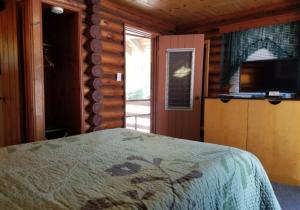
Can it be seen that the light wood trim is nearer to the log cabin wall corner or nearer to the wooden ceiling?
the wooden ceiling

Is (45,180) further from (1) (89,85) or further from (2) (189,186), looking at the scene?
(1) (89,85)

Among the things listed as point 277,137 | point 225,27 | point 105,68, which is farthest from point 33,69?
point 225,27

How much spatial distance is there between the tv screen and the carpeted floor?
1246 millimetres

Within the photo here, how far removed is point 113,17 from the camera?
3.27 m

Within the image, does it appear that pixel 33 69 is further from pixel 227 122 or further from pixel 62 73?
pixel 227 122

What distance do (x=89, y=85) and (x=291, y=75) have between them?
269 cm

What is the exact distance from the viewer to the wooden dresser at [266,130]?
2.70m

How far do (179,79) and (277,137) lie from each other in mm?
1857

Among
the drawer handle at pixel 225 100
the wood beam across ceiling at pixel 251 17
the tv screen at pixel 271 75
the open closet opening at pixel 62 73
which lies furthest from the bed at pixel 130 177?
the wood beam across ceiling at pixel 251 17

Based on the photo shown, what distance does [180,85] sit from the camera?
4.03m

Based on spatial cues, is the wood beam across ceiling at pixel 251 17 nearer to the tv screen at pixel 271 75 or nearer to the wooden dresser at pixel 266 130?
the tv screen at pixel 271 75

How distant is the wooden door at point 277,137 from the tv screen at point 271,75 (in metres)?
0.39

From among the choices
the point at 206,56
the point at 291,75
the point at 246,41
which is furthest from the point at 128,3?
the point at 291,75

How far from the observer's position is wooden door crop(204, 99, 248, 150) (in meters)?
3.07
